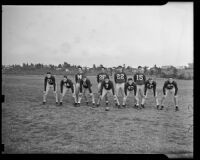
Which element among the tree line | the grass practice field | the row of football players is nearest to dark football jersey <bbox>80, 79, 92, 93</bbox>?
the row of football players

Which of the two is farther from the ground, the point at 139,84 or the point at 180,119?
the point at 139,84

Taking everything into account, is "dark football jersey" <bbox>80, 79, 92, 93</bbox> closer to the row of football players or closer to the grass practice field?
the row of football players

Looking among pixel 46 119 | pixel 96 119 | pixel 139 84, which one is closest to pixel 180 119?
pixel 139 84

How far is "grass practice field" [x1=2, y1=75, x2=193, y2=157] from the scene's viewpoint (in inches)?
212

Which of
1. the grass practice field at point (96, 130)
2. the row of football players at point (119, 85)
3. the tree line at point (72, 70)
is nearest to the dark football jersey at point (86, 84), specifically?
the row of football players at point (119, 85)

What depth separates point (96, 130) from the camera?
21.2 ft

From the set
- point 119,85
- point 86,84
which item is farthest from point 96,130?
point 119,85

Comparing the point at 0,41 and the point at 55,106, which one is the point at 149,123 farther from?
the point at 0,41

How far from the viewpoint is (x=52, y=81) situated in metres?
9.47

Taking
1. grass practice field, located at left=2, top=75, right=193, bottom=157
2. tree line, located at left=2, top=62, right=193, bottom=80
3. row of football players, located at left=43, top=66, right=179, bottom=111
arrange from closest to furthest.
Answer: grass practice field, located at left=2, top=75, right=193, bottom=157, row of football players, located at left=43, top=66, right=179, bottom=111, tree line, located at left=2, top=62, right=193, bottom=80

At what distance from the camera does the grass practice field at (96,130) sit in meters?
5.38
